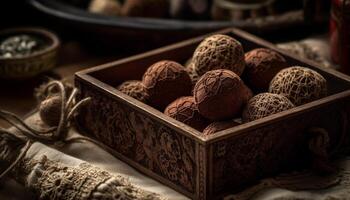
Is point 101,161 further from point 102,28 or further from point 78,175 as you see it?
point 102,28

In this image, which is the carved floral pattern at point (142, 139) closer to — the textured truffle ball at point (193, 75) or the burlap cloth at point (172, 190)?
the burlap cloth at point (172, 190)

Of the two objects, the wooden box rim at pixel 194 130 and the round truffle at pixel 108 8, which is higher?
the wooden box rim at pixel 194 130

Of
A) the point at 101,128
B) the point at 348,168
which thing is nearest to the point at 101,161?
the point at 101,128

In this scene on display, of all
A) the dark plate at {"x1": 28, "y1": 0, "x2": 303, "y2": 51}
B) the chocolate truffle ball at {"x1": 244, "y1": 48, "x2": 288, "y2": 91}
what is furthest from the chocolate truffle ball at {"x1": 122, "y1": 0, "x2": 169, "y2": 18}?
the chocolate truffle ball at {"x1": 244, "y1": 48, "x2": 288, "y2": 91}

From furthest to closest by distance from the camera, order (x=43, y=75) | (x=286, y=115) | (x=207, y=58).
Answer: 1. (x=43, y=75)
2. (x=207, y=58)
3. (x=286, y=115)

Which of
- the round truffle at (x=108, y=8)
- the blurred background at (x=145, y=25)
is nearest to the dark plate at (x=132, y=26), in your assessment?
the blurred background at (x=145, y=25)

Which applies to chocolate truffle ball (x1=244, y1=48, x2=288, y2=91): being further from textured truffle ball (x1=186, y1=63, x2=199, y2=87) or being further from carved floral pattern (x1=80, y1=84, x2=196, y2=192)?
carved floral pattern (x1=80, y1=84, x2=196, y2=192)

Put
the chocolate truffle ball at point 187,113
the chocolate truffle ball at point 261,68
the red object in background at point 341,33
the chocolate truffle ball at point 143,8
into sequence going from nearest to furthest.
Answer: the chocolate truffle ball at point 187,113, the chocolate truffle ball at point 261,68, the red object in background at point 341,33, the chocolate truffle ball at point 143,8
